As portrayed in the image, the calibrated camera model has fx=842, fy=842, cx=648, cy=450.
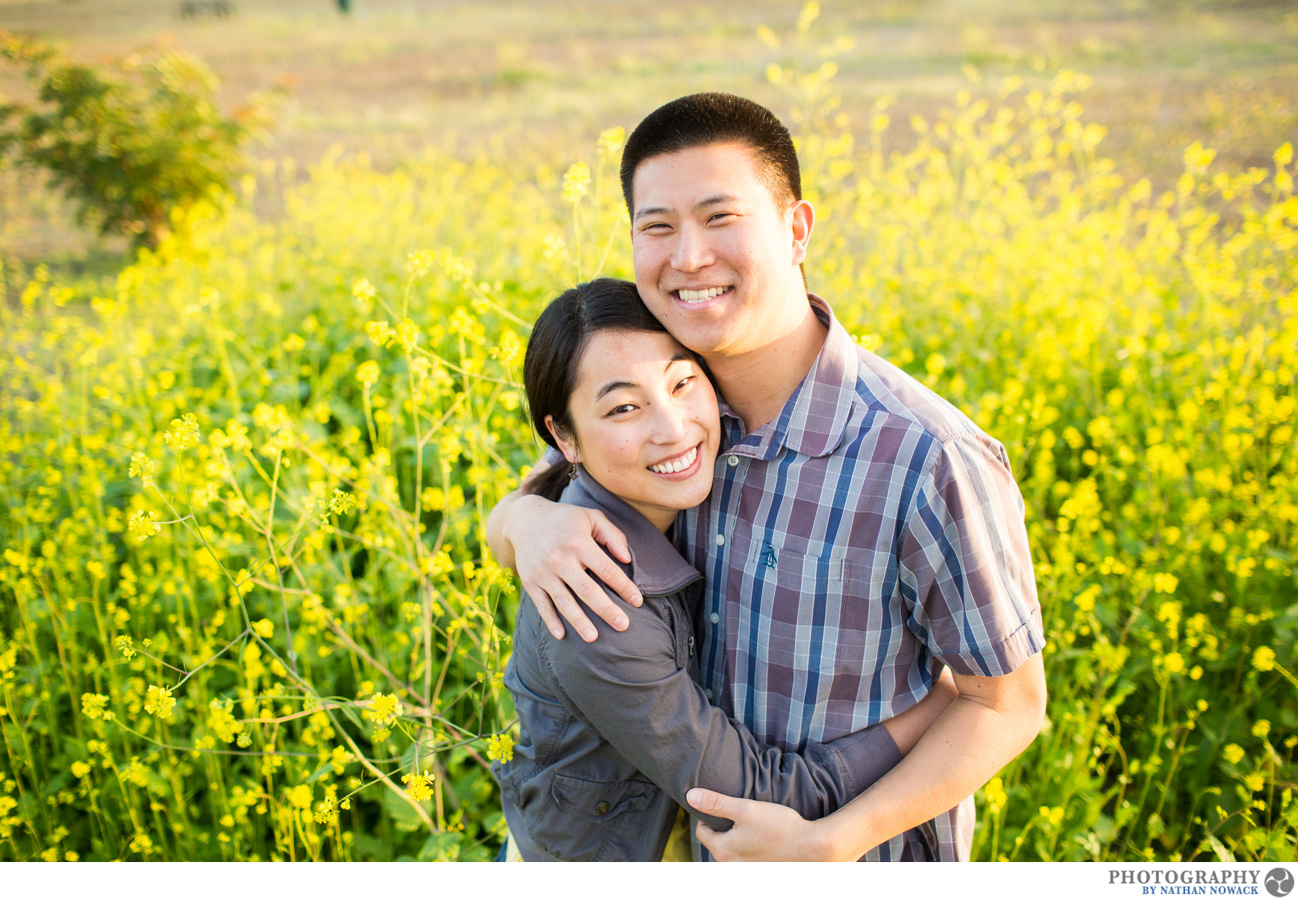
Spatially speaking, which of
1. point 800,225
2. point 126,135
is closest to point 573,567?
point 800,225

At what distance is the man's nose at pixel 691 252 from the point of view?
154 cm

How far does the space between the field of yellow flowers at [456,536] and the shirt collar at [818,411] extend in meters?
0.64

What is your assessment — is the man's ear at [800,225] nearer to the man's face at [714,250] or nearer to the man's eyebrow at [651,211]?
the man's face at [714,250]

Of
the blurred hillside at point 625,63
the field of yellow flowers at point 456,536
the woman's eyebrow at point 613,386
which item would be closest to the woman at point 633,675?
the woman's eyebrow at point 613,386

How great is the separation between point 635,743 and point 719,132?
111cm

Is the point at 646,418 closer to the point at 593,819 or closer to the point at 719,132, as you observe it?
the point at 719,132

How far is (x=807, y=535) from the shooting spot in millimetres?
1539

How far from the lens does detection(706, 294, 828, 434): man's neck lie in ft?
5.43

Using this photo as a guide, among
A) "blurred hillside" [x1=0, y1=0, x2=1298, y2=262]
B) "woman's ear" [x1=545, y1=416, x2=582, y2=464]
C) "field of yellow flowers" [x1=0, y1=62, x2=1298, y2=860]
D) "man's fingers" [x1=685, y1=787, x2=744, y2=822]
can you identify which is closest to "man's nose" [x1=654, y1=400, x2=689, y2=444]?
"woman's ear" [x1=545, y1=416, x2=582, y2=464]

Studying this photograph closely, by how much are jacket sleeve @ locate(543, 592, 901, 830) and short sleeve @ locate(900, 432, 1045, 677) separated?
0.28 meters

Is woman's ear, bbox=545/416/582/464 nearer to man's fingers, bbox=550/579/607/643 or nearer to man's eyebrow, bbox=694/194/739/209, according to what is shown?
man's fingers, bbox=550/579/607/643

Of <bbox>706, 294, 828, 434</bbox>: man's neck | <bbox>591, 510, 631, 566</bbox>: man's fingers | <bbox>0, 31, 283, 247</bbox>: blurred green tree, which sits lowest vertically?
<bbox>591, 510, 631, 566</bbox>: man's fingers
